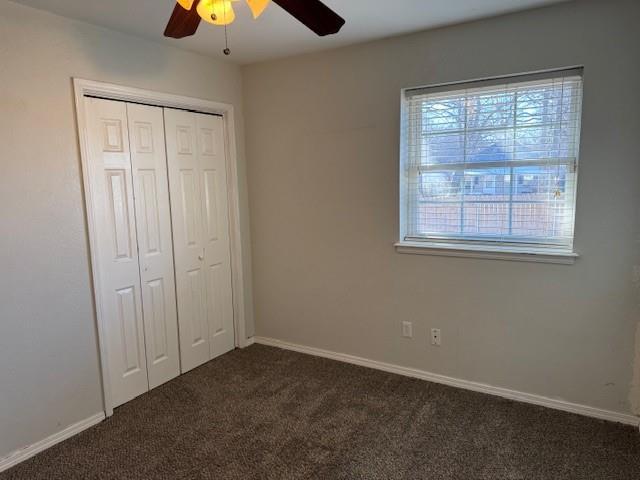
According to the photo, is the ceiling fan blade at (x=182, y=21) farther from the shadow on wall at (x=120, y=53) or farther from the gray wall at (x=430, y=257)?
the gray wall at (x=430, y=257)

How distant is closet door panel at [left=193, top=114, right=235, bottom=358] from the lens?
3344 mm

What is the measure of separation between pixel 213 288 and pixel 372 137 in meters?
1.72

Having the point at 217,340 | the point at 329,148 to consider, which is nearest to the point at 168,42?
the point at 329,148

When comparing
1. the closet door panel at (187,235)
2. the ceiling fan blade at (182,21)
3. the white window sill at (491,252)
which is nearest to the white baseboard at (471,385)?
the closet door panel at (187,235)

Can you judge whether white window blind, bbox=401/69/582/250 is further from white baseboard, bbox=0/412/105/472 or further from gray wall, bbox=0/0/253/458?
white baseboard, bbox=0/412/105/472

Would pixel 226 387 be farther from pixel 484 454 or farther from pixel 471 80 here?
pixel 471 80

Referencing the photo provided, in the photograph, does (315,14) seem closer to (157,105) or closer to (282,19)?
(282,19)

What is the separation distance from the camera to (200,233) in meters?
3.34

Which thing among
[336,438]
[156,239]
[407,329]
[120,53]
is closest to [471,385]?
[407,329]

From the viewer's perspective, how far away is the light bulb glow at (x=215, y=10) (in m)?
1.48

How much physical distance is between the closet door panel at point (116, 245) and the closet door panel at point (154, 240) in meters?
0.06

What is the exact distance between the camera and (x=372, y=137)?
3055 mm

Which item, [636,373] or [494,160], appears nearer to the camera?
[636,373]

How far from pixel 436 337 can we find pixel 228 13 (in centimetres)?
240
